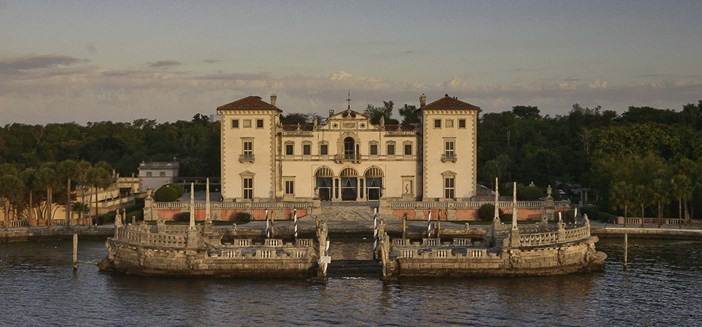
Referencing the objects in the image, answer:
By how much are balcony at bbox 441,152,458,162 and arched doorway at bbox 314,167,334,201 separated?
33.5 feet

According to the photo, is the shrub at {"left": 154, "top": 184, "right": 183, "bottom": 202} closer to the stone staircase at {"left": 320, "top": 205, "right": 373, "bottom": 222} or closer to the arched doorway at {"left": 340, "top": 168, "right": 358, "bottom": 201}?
the stone staircase at {"left": 320, "top": 205, "right": 373, "bottom": 222}

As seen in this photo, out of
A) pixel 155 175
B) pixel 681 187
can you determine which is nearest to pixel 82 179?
pixel 155 175

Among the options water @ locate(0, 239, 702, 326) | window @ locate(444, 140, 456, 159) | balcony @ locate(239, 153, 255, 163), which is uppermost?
window @ locate(444, 140, 456, 159)

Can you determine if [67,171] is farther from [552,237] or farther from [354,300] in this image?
[552,237]

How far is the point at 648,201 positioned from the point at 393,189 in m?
24.0

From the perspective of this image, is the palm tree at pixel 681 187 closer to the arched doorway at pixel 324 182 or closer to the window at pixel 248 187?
the arched doorway at pixel 324 182

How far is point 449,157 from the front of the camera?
93625mm

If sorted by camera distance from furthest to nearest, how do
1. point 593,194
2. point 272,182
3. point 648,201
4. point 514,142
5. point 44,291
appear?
point 514,142 → point 593,194 → point 272,182 → point 648,201 → point 44,291

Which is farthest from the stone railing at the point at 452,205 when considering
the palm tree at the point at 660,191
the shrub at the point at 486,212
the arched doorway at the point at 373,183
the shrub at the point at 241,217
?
the shrub at the point at 241,217

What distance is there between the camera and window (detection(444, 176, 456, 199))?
9400 cm

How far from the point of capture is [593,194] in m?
102

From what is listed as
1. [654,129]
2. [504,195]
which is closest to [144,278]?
[504,195]

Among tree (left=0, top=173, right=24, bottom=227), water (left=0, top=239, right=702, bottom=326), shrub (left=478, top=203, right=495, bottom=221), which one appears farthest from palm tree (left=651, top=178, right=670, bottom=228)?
tree (left=0, top=173, right=24, bottom=227)

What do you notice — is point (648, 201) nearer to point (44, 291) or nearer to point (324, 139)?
point (324, 139)
